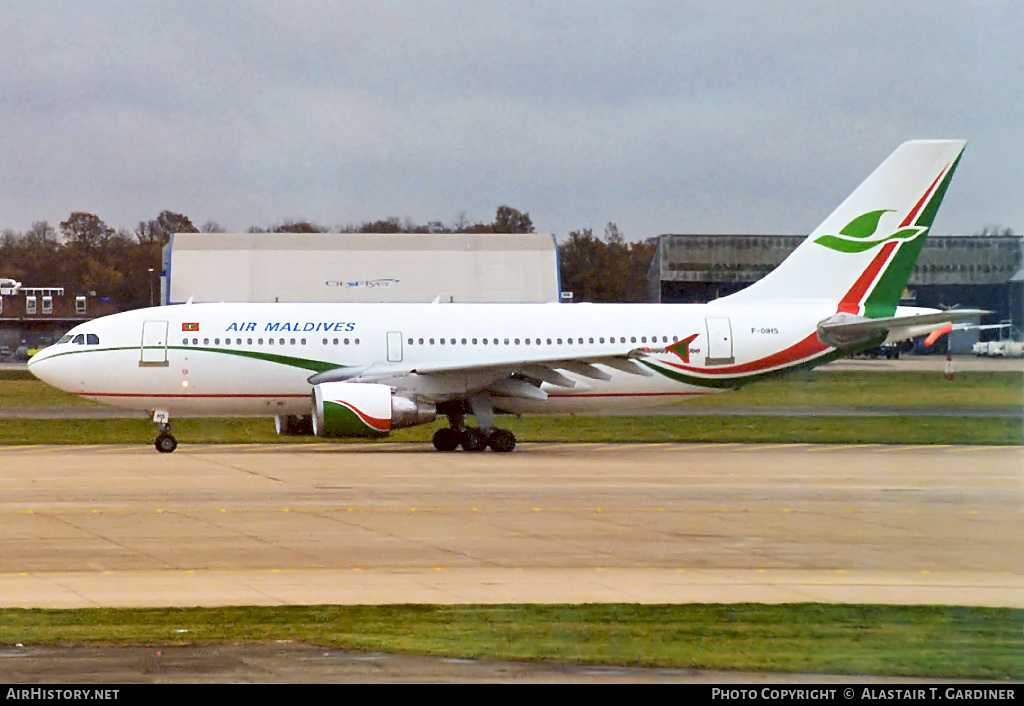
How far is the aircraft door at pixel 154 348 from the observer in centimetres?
2880

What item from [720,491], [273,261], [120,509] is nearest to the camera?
[120,509]

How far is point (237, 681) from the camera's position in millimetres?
9047

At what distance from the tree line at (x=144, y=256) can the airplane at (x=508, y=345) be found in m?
5.01

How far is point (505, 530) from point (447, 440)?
13122mm

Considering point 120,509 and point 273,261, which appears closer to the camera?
point 120,509

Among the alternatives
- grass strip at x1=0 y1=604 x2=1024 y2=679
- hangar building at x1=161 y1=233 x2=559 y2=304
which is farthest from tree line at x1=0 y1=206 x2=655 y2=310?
grass strip at x1=0 y1=604 x2=1024 y2=679

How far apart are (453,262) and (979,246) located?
1349 inches

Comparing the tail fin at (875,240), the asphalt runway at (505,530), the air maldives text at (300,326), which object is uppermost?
the tail fin at (875,240)

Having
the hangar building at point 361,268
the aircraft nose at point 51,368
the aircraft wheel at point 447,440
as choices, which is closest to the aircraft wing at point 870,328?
the aircraft wheel at point 447,440

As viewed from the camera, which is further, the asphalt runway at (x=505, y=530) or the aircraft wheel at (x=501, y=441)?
the aircraft wheel at (x=501, y=441)

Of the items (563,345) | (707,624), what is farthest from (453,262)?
(707,624)

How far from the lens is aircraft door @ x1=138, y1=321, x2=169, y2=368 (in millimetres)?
28797

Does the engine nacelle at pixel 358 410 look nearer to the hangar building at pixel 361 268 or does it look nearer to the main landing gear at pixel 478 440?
the main landing gear at pixel 478 440
